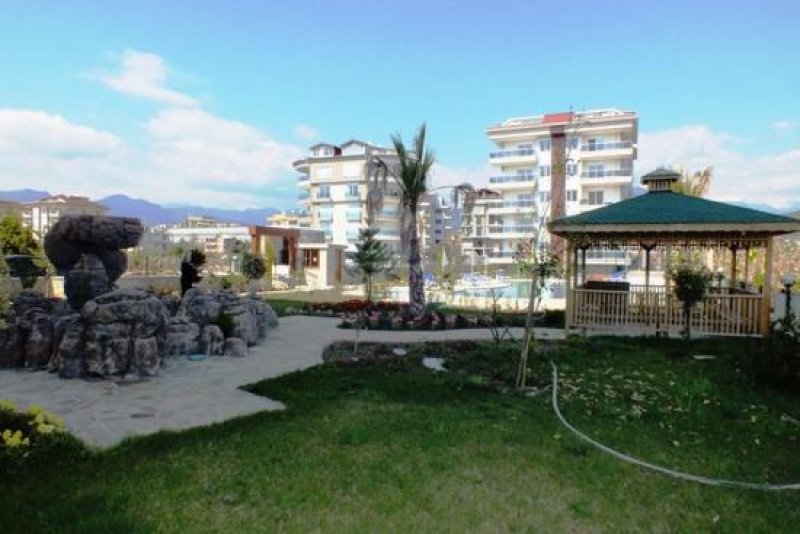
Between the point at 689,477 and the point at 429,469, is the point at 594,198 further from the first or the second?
the point at 429,469

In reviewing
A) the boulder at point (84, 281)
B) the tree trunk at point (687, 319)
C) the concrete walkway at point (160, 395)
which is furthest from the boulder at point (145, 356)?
the tree trunk at point (687, 319)

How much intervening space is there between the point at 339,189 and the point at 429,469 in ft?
185

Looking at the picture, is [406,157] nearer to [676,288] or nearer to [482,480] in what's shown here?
[676,288]

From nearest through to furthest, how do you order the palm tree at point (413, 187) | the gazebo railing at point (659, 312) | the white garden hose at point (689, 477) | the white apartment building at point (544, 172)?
the white garden hose at point (689, 477)
the gazebo railing at point (659, 312)
the palm tree at point (413, 187)
the white apartment building at point (544, 172)

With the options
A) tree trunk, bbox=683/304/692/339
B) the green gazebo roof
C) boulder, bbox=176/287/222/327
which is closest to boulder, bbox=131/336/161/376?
boulder, bbox=176/287/222/327

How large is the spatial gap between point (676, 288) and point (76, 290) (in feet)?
39.4

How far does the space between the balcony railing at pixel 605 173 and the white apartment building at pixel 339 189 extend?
20.6 m

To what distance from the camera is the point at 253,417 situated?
542cm

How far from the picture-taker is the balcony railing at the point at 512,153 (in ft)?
160

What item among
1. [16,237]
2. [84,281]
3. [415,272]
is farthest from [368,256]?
[16,237]

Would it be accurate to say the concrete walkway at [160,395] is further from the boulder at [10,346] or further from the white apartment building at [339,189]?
the white apartment building at [339,189]

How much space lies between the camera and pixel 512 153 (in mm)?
49406

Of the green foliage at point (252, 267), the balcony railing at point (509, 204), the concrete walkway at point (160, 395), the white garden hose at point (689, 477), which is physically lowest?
the concrete walkway at point (160, 395)

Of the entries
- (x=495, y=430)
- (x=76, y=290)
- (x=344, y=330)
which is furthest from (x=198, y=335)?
(x=495, y=430)
